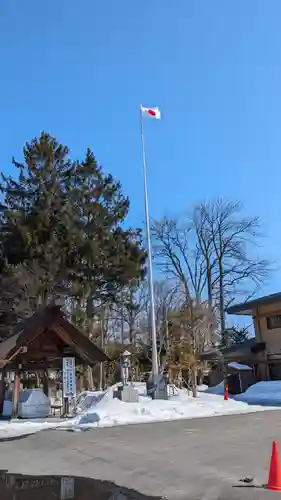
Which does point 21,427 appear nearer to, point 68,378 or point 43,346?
point 68,378

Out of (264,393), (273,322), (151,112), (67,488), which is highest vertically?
(151,112)

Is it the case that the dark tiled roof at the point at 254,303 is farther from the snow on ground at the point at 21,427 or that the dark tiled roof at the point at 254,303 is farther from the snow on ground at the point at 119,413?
the snow on ground at the point at 21,427

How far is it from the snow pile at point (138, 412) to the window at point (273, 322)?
1274 centimetres

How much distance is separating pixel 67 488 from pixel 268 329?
28130 millimetres

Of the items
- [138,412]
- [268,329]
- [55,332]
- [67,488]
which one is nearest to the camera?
[67,488]

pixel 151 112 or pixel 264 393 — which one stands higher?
pixel 151 112

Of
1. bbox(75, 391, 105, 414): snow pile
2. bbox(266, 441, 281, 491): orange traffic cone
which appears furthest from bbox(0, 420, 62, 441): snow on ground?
bbox(266, 441, 281, 491): orange traffic cone

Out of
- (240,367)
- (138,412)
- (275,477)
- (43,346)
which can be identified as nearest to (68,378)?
(43,346)

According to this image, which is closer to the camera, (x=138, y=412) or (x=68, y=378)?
(x=138, y=412)

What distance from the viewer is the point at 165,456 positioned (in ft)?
32.6

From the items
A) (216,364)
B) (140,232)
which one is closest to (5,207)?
(140,232)

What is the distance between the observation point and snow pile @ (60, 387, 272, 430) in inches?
680

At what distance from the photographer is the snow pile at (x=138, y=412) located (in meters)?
17.3

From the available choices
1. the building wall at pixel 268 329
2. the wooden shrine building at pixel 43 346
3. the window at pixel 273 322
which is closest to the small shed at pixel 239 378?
the building wall at pixel 268 329
